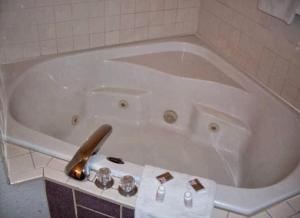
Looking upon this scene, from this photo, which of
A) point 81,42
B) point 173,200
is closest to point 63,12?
point 81,42

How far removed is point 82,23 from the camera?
1797mm

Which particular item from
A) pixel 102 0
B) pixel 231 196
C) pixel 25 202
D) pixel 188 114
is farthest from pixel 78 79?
pixel 231 196

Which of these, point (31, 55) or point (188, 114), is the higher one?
point (31, 55)

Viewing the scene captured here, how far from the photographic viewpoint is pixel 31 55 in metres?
1.75

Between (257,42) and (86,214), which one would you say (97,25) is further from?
(86,214)

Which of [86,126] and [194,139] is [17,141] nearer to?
[86,126]

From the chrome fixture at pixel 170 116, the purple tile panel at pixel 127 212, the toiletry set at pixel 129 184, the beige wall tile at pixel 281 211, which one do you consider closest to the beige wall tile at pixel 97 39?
the chrome fixture at pixel 170 116

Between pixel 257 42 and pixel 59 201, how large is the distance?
1.22m

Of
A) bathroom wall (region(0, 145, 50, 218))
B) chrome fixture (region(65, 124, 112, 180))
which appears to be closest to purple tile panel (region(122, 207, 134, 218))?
chrome fixture (region(65, 124, 112, 180))

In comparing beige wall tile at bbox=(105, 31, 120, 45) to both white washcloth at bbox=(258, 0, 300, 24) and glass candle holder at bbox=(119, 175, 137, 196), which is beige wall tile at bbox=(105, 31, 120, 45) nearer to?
white washcloth at bbox=(258, 0, 300, 24)

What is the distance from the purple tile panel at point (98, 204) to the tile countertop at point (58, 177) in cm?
3

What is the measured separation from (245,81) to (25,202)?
1.24 meters

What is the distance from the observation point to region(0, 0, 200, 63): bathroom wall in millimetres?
1637

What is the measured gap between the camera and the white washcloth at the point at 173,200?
998 mm
